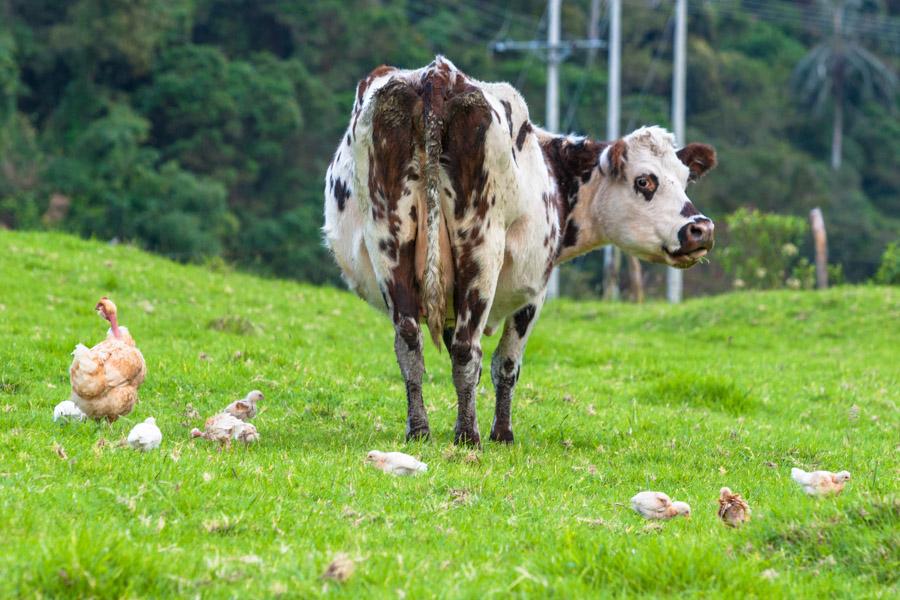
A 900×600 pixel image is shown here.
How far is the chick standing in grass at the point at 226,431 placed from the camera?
8008 mm

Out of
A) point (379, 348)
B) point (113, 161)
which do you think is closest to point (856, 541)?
point (379, 348)

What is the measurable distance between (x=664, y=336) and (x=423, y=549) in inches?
568

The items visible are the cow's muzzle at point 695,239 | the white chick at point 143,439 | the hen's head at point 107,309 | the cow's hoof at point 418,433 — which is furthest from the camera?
the cow's muzzle at point 695,239

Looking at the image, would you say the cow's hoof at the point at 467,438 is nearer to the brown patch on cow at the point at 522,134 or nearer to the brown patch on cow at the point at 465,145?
the brown patch on cow at the point at 465,145

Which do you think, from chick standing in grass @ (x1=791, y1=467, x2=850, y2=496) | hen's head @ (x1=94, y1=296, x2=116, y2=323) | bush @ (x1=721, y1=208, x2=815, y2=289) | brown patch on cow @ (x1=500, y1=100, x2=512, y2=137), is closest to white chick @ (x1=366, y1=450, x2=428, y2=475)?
hen's head @ (x1=94, y1=296, x2=116, y2=323)

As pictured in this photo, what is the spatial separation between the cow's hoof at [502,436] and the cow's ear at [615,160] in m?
2.38

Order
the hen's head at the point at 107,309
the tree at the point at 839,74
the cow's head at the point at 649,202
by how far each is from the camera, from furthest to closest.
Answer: the tree at the point at 839,74 → the cow's head at the point at 649,202 → the hen's head at the point at 107,309

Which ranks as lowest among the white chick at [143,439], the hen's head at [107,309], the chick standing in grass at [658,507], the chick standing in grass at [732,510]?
the chick standing in grass at [658,507]

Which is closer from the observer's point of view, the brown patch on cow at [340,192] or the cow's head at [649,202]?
the brown patch on cow at [340,192]

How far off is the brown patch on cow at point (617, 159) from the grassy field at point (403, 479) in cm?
216

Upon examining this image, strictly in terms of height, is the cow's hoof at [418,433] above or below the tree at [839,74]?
below

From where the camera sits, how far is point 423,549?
5.79 m

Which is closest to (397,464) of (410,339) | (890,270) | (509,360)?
(410,339)

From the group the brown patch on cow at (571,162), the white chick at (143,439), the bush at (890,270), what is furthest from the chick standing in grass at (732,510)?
the bush at (890,270)
